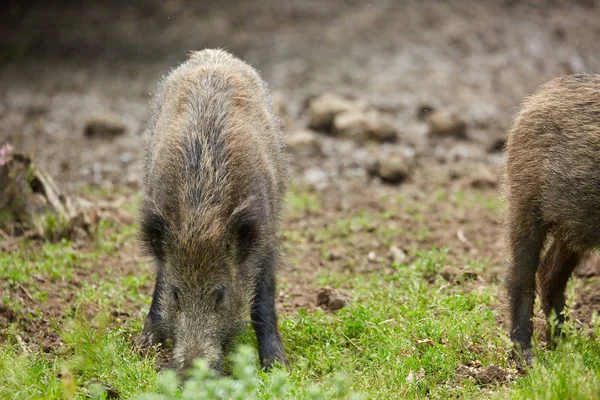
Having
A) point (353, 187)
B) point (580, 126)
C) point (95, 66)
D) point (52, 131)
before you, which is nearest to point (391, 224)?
point (353, 187)

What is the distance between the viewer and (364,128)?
10.9m

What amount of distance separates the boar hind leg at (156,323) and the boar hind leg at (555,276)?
104 inches

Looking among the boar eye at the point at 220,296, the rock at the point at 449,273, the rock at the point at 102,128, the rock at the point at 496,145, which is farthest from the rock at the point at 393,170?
the boar eye at the point at 220,296

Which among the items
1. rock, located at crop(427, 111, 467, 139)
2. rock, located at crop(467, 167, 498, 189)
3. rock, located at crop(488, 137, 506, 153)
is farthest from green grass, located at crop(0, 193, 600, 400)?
rock, located at crop(427, 111, 467, 139)

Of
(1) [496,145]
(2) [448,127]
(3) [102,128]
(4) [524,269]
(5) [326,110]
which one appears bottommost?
(1) [496,145]

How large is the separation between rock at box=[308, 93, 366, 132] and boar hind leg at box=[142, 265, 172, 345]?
5.66 m

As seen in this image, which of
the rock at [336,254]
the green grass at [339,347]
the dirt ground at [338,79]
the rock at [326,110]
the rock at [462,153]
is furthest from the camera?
the rock at [326,110]

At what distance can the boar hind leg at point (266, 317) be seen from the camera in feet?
18.2

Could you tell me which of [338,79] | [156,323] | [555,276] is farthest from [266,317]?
[338,79]

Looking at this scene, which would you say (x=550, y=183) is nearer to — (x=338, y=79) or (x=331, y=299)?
(x=331, y=299)

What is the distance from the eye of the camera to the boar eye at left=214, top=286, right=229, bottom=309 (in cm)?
509

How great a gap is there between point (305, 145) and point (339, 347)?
5.37m

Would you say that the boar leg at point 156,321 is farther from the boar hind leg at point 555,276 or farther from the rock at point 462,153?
the rock at point 462,153

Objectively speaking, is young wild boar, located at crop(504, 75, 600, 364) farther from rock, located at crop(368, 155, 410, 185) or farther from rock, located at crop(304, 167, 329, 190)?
rock, located at crop(304, 167, 329, 190)
